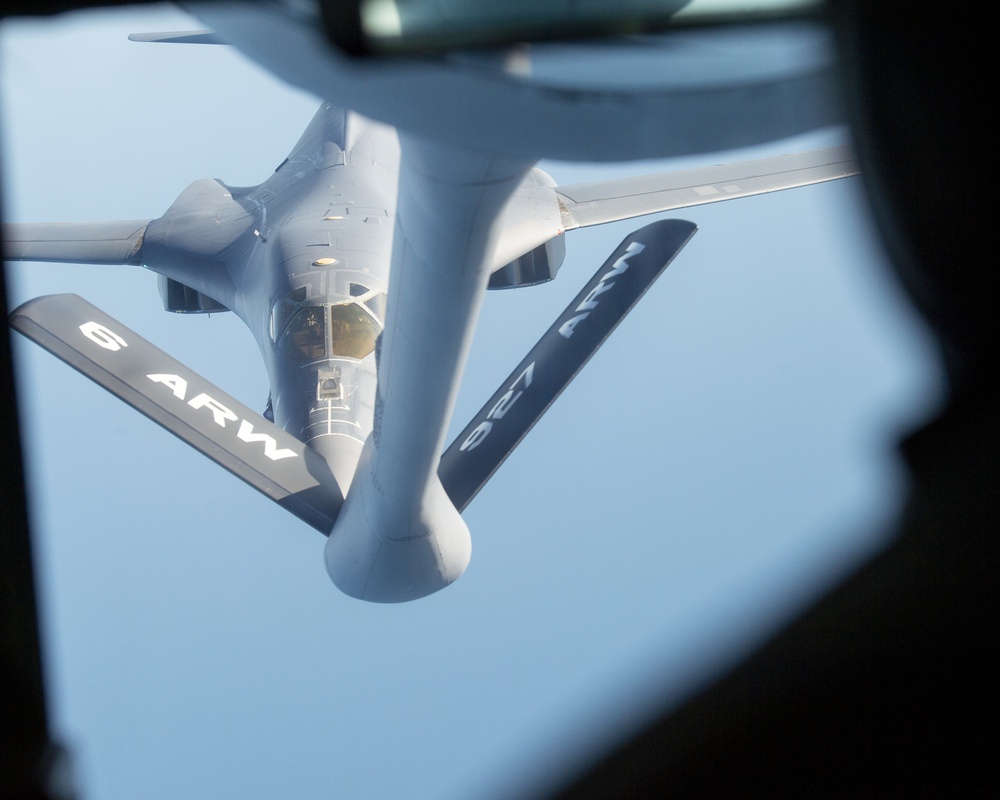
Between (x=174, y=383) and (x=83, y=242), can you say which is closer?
(x=174, y=383)

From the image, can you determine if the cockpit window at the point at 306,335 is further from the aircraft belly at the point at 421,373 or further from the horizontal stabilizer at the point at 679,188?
the horizontal stabilizer at the point at 679,188

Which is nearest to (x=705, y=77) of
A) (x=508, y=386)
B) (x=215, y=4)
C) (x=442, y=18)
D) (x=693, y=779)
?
(x=442, y=18)

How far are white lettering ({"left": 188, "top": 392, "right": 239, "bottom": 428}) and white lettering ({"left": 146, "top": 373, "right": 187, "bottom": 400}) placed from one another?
0.30 ft

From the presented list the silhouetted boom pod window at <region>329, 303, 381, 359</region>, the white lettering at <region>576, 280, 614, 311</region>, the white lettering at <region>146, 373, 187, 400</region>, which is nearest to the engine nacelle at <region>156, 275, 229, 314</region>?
the silhouetted boom pod window at <region>329, 303, 381, 359</region>

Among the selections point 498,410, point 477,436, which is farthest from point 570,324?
point 477,436

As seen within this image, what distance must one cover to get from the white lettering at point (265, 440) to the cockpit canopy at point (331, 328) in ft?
6.96

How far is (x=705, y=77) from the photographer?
2197mm

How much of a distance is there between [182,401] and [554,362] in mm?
3118

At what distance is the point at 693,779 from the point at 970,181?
3.15ft

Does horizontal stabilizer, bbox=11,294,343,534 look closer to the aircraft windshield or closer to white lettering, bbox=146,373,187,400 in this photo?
white lettering, bbox=146,373,187,400

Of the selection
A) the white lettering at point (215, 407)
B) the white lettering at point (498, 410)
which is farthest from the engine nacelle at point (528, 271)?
the white lettering at point (215, 407)

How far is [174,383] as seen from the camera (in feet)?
23.5

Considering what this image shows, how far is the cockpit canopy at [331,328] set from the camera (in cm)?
967

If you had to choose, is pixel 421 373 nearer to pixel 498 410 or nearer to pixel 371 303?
pixel 498 410
